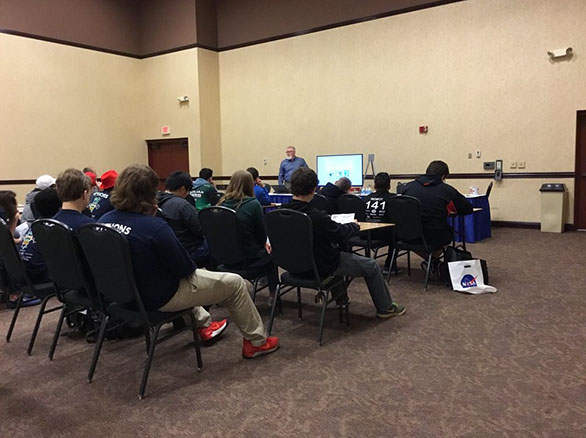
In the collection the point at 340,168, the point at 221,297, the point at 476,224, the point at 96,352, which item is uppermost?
the point at 340,168

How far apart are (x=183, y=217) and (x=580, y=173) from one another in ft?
20.9

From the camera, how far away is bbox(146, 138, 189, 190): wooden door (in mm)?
10672

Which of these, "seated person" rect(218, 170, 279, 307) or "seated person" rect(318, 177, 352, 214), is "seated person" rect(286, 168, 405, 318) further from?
"seated person" rect(318, 177, 352, 214)

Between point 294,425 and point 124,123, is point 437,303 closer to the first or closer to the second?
point 294,425

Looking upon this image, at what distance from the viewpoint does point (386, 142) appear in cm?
864

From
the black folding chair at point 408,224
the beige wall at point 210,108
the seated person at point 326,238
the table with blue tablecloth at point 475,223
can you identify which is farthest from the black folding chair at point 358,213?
the beige wall at point 210,108

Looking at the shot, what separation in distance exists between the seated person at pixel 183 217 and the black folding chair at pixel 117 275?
3.44 feet

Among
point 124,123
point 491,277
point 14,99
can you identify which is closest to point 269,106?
point 124,123

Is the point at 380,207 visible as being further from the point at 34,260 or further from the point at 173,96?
the point at 173,96

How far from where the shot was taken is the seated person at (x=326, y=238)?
3.12 m

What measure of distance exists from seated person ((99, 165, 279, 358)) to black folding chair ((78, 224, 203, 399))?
0.16 ft

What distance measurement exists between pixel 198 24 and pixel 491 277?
8104mm

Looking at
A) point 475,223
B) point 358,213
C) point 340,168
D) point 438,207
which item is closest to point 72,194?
point 358,213

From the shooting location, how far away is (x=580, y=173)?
7.21 metres
